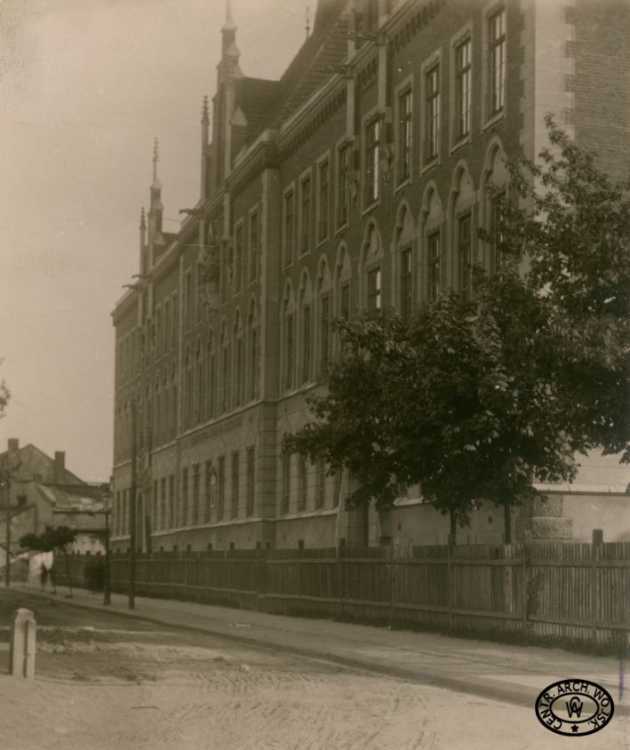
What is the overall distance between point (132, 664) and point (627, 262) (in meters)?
8.26

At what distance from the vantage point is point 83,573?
62938mm

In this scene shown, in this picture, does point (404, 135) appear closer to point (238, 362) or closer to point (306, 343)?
point (306, 343)

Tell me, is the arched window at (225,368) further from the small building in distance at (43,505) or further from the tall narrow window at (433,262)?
the small building in distance at (43,505)

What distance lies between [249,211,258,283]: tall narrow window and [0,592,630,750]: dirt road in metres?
27.5

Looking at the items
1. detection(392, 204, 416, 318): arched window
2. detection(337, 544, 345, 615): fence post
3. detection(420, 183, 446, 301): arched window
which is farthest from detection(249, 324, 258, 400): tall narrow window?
detection(337, 544, 345, 615): fence post

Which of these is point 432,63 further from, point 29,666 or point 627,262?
point 29,666

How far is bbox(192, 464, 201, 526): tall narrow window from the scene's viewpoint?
53062 millimetres

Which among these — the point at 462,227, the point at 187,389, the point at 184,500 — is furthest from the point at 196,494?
the point at 462,227

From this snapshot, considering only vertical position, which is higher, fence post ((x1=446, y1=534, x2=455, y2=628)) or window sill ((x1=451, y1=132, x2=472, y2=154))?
window sill ((x1=451, y1=132, x2=472, y2=154))

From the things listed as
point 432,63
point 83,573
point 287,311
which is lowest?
point 83,573

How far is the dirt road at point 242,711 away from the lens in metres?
10.6

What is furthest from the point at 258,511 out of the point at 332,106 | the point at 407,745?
the point at 407,745

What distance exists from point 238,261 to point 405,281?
15511mm

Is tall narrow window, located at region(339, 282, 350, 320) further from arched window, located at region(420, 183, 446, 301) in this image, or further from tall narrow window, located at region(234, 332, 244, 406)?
tall narrow window, located at region(234, 332, 244, 406)
